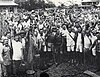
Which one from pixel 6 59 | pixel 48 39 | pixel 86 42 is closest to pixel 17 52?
pixel 6 59

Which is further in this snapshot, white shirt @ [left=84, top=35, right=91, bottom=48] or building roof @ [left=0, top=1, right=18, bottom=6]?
white shirt @ [left=84, top=35, right=91, bottom=48]

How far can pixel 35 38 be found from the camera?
7637 millimetres

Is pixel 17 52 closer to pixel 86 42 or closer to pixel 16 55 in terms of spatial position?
pixel 16 55

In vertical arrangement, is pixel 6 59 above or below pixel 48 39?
below

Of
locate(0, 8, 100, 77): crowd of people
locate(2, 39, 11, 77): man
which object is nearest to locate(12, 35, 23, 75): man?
locate(0, 8, 100, 77): crowd of people

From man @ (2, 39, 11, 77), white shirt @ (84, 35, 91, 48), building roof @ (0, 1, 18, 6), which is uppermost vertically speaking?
building roof @ (0, 1, 18, 6)

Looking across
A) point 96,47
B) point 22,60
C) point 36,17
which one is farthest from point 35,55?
point 96,47

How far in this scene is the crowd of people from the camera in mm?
7562

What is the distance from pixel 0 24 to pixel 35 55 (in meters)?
0.91

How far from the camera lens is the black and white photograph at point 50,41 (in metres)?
7.54

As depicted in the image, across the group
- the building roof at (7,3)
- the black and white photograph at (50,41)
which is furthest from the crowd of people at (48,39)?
the building roof at (7,3)

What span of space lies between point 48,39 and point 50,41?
0.18 ft

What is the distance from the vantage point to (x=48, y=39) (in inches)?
301

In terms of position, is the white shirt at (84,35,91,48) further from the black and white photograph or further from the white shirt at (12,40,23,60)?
the white shirt at (12,40,23,60)
